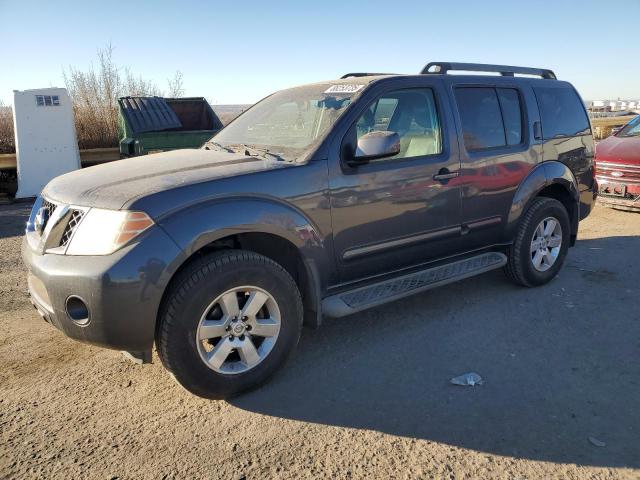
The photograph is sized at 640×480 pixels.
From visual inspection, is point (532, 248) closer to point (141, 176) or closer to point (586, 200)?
point (586, 200)

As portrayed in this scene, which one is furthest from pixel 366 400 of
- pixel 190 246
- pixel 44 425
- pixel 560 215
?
pixel 560 215

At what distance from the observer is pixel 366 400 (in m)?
3.07

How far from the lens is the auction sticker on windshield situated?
3.78m

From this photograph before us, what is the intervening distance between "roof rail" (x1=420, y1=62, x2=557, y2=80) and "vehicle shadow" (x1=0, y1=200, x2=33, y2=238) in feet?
19.6

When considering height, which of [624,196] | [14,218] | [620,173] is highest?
[620,173]

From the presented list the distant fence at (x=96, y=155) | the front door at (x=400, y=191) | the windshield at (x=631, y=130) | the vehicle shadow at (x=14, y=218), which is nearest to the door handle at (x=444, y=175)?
the front door at (x=400, y=191)

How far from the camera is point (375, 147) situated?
11.2 ft

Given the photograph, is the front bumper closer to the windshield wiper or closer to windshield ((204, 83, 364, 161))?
the windshield wiper

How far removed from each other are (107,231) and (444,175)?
247 cm

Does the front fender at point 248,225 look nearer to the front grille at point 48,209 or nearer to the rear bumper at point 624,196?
the front grille at point 48,209

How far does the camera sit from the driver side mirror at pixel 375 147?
3416mm

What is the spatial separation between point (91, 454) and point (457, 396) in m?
2.03

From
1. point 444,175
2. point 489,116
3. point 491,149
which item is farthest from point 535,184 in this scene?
point 444,175

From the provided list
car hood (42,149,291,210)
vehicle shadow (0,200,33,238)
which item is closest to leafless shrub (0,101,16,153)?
vehicle shadow (0,200,33,238)
